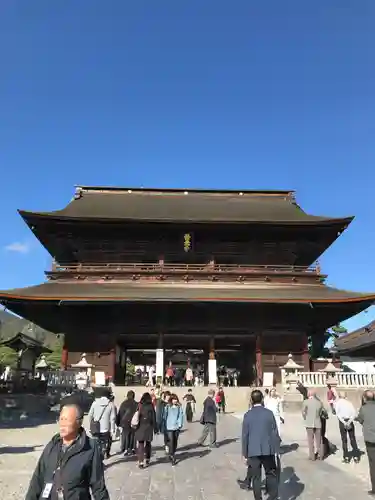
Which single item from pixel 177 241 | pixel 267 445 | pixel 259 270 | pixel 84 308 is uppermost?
pixel 177 241

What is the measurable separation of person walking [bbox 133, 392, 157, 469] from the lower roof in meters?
13.7

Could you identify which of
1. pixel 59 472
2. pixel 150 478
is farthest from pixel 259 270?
pixel 59 472

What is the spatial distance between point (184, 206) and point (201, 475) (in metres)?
24.6

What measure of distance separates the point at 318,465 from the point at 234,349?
74.2 feet

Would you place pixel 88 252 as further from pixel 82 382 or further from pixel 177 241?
pixel 82 382

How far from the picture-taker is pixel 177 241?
91.7ft

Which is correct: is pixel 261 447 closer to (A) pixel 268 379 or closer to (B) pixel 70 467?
(B) pixel 70 467

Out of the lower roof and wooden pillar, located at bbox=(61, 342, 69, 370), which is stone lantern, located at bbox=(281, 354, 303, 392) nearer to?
the lower roof

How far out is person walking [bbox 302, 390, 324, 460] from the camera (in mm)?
9594

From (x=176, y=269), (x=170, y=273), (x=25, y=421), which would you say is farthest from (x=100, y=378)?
(x=176, y=269)

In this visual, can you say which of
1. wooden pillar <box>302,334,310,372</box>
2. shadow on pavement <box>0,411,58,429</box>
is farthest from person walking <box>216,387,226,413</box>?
wooden pillar <box>302,334,310,372</box>

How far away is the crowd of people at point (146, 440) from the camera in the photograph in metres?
3.34

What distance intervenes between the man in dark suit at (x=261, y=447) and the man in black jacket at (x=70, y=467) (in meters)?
3.48

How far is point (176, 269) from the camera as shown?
26484mm
